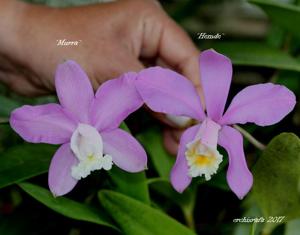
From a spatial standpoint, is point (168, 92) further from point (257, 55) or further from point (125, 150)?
point (257, 55)

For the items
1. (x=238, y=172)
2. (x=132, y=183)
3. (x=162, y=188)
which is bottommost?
(x=162, y=188)

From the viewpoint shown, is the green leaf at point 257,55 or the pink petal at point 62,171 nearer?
the pink petal at point 62,171

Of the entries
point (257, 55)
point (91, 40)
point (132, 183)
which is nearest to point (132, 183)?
point (132, 183)

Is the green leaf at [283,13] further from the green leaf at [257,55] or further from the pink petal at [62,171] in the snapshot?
the pink petal at [62,171]

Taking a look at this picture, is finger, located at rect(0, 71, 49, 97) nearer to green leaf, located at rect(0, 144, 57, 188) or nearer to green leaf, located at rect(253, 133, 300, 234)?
green leaf, located at rect(0, 144, 57, 188)

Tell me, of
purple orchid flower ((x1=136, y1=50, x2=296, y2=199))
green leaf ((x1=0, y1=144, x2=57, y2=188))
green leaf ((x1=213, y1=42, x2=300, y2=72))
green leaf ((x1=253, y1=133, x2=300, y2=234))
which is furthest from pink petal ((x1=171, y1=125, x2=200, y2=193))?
green leaf ((x1=213, y1=42, x2=300, y2=72))

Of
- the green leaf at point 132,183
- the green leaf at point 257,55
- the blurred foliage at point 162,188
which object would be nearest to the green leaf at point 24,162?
the blurred foliage at point 162,188
